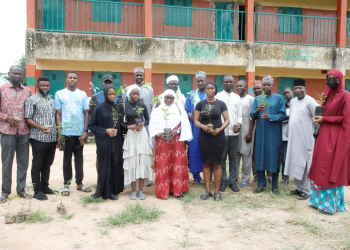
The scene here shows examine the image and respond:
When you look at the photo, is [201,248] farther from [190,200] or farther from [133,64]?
[133,64]

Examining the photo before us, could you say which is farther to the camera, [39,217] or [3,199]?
[3,199]

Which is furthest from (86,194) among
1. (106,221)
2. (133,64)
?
(133,64)

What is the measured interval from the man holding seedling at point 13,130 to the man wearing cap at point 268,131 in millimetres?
3716

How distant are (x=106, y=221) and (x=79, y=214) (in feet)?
1.66

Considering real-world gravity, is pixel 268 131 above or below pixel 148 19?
below

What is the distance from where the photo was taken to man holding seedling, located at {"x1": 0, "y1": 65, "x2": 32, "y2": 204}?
443 centimetres

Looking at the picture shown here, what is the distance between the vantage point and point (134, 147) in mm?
4750

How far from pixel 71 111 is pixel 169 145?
5.63 ft

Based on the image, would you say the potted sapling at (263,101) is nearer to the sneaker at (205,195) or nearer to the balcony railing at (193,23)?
the sneaker at (205,195)

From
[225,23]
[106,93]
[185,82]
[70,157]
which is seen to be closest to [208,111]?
[106,93]

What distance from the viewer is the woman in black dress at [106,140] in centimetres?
462

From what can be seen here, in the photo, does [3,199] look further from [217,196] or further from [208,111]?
[208,111]

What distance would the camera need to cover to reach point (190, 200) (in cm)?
466

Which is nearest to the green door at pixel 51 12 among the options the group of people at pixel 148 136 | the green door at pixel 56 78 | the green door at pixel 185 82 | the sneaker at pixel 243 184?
the green door at pixel 56 78
